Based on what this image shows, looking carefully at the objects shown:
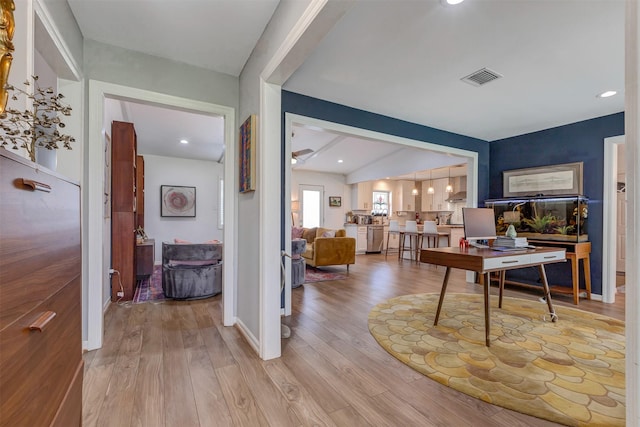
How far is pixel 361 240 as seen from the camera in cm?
855

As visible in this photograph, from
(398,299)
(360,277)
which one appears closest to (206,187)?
(360,277)

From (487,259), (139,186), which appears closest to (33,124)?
(487,259)

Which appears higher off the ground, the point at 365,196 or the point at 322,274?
the point at 365,196

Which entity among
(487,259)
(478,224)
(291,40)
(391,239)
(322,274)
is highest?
(291,40)

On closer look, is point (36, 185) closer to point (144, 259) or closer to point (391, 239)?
point (144, 259)

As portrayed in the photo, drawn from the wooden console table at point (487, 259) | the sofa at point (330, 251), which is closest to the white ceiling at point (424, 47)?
the wooden console table at point (487, 259)

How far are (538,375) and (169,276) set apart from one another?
3.78 m

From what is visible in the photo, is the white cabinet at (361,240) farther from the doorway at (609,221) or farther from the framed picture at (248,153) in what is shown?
the framed picture at (248,153)

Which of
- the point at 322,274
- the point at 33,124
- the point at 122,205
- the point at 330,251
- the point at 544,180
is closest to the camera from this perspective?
the point at 33,124

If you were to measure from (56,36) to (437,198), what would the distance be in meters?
8.99

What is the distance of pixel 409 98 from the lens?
3.31 m

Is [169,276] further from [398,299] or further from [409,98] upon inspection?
[409,98]

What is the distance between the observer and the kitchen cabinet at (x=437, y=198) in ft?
28.7

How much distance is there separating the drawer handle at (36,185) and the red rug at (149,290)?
3287mm
